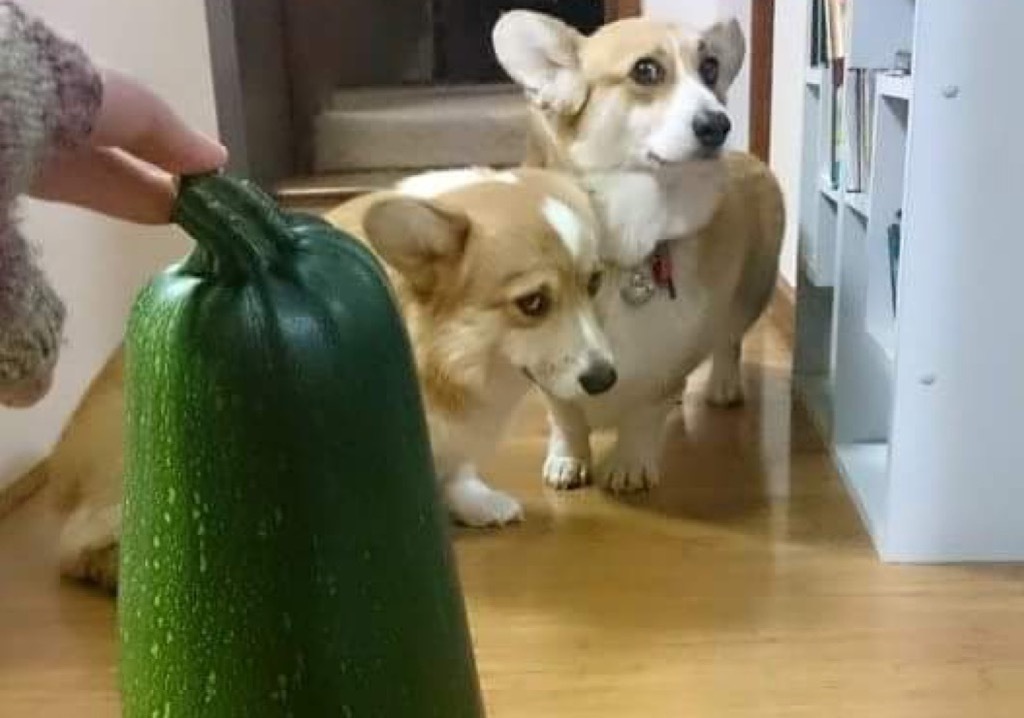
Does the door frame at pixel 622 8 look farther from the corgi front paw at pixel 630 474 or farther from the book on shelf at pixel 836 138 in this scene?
the corgi front paw at pixel 630 474

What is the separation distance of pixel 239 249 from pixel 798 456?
4.14 feet

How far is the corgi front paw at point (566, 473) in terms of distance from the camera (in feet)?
5.57

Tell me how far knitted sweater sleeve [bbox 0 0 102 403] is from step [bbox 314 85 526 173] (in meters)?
3.00

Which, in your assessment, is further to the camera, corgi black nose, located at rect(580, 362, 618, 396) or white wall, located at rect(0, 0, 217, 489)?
white wall, located at rect(0, 0, 217, 489)

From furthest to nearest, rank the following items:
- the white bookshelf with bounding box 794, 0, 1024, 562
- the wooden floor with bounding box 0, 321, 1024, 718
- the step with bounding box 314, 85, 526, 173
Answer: the step with bounding box 314, 85, 526, 173
the white bookshelf with bounding box 794, 0, 1024, 562
the wooden floor with bounding box 0, 321, 1024, 718

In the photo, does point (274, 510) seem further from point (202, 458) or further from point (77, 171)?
point (77, 171)

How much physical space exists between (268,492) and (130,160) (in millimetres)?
190

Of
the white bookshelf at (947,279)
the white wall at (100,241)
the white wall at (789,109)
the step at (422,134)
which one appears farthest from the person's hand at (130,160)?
the step at (422,134)

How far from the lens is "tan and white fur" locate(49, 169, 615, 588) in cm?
138

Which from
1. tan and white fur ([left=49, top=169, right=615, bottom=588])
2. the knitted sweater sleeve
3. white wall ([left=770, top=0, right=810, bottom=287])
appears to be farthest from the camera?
white wall ([left=770, top=0, right=810, bottom=287])

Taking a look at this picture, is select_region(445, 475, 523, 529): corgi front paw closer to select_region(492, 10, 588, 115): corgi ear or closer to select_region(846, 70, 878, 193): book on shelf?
select_region(492, 10, 588, 115): corgi ear

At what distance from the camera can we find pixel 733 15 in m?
2.53

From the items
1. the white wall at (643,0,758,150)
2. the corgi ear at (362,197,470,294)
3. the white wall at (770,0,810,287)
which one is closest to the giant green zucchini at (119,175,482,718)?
the corgi ear at (362,197,470,294)

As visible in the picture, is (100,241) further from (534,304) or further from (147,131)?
(147,131)
